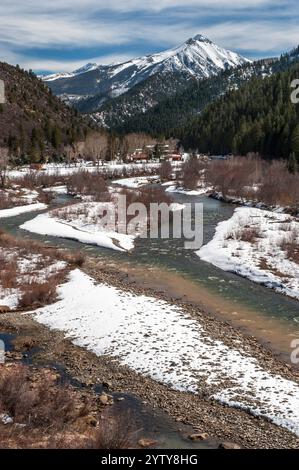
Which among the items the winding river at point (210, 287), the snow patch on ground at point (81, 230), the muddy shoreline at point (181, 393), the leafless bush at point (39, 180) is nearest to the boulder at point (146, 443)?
the muddy shoreline at point (181, 393)

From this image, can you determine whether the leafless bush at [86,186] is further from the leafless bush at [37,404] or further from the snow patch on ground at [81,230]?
the leafless bush at [37,404]

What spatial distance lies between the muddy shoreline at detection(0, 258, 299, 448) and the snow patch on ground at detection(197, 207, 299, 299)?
6440mm

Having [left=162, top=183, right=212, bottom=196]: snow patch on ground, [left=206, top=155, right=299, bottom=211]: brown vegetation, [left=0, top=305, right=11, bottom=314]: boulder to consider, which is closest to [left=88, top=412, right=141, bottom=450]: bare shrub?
[left=0, top=305, right=11, bottom=314]: boulder

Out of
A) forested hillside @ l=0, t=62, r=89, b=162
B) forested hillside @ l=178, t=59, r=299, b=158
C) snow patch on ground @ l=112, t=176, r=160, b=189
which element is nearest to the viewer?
snow patch on ground @ l=112, t=176, r=160, b=189

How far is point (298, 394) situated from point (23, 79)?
15894cm

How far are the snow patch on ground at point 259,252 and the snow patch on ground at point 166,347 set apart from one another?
313 inches

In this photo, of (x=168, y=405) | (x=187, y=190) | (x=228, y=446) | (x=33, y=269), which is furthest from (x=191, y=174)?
(x=228, y=446)

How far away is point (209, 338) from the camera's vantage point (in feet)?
64.4

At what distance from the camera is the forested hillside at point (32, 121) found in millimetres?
116569

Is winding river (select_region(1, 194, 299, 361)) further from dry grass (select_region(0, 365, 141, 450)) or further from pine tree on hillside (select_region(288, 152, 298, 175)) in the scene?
pine tree on hillside (select_region(288, 152, 298, 175))

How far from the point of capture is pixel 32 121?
130625 millimetres

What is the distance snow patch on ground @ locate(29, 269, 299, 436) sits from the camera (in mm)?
15164

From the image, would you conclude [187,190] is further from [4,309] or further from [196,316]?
[4,309]

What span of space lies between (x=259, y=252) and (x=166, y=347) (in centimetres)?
1724
